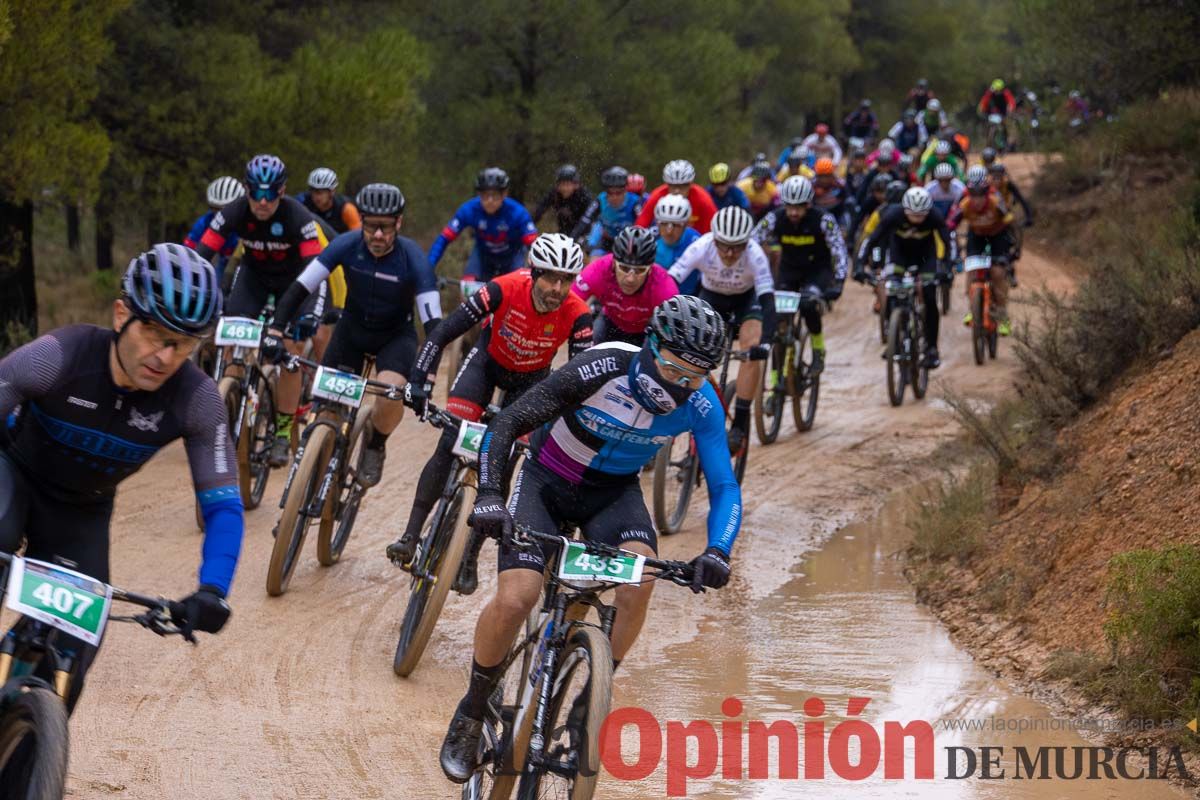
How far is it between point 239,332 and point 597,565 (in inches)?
200

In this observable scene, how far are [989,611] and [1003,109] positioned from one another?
29.2m

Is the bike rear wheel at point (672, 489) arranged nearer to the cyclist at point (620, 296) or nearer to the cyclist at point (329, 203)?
the cyclist at point (620, 296)

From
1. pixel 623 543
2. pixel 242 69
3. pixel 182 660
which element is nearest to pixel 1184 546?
pixel 623 543

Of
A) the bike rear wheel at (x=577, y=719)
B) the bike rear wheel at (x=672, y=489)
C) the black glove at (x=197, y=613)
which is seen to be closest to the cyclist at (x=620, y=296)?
the bike rear wheel at (x=672, y=489)

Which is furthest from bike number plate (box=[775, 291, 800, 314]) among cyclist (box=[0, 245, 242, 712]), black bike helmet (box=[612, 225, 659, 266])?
cyclist (box=[0, 245, 242, 712])

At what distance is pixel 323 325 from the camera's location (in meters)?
11.1

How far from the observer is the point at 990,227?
1734 centimetres

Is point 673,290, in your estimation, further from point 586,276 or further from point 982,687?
point 982,687

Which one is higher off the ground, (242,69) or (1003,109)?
(1003,109)

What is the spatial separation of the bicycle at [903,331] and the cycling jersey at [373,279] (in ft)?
24.2

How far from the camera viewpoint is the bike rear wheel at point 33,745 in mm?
3674

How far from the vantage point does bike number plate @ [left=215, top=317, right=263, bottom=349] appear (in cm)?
937

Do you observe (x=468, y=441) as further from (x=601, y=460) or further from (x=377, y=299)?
(x=377, y=299)

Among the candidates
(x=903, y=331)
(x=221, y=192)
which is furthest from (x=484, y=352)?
(x=903, y=331)
